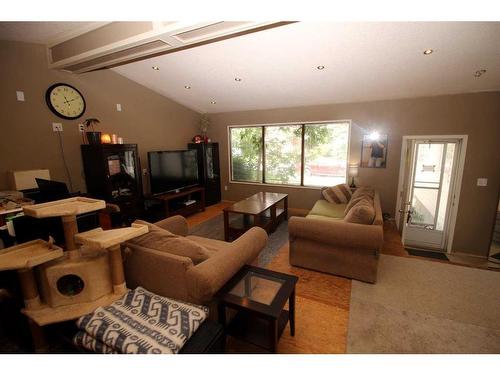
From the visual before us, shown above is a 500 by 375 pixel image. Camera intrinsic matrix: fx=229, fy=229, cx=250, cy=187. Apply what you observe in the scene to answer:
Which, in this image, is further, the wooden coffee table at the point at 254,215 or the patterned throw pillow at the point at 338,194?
the patterned throw pillow at the point at 338,194

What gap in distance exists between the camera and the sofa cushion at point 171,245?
1.56 m

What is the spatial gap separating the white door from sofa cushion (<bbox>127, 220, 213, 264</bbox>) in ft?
13.0

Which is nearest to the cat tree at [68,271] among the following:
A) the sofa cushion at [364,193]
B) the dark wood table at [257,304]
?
the dark wood table at [257,304]

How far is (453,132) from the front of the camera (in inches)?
142

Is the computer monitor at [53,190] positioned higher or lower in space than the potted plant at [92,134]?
lower

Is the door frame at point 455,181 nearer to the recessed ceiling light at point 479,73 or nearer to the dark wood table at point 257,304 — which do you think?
the recessed ceiling light at point 479,73

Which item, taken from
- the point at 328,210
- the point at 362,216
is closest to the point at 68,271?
the point at 362,216

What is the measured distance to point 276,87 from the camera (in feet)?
12.6

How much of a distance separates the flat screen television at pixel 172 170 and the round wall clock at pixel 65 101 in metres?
1.16

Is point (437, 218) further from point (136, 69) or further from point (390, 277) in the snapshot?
point (136, 69)

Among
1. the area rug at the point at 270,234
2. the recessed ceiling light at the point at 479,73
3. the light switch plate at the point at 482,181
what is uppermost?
the recessed ceiling light at the point at 479,73

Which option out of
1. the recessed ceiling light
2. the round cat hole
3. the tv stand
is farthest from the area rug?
the recessed ceiling light
